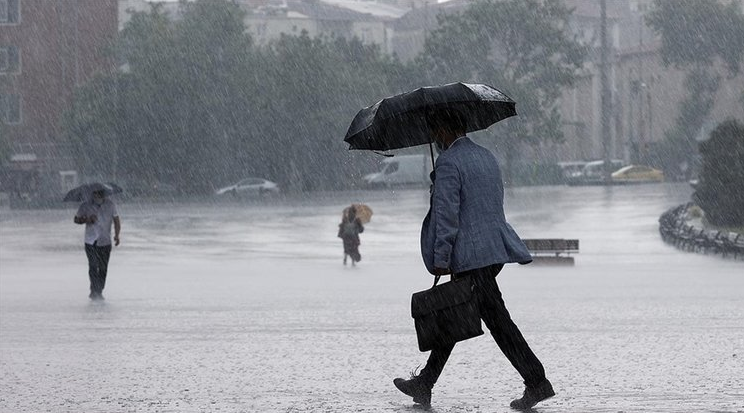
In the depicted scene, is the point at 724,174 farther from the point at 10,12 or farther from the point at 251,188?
the point at 10,12

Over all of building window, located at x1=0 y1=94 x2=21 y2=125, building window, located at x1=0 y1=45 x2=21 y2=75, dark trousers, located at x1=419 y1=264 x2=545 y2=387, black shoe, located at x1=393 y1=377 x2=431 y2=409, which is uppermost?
building window, located at x1=0 y1=45 x2=21 y2=75

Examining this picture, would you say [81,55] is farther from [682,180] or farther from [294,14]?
[294,14]

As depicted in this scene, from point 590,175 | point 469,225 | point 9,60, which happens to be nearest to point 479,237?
point 469,225

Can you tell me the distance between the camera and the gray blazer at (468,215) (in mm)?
8023

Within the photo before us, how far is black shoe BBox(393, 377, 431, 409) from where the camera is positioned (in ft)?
27.7

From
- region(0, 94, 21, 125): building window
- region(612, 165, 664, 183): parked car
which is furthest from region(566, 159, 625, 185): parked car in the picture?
region(0, 94, 21, 125): building window

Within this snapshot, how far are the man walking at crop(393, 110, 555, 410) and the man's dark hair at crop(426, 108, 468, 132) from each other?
16 cm

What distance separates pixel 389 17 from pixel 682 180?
60013 mm

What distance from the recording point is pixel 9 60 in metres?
80.4

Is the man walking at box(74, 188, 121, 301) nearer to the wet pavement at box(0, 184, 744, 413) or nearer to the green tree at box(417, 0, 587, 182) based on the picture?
the wet pavement at box(0, 184, 744, 413)

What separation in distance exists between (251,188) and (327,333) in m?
61.4

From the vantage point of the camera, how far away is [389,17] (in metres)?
145

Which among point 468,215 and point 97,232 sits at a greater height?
point 468,215

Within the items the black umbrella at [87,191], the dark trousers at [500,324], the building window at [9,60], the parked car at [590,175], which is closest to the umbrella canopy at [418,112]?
the dark trousers at [500,324]
